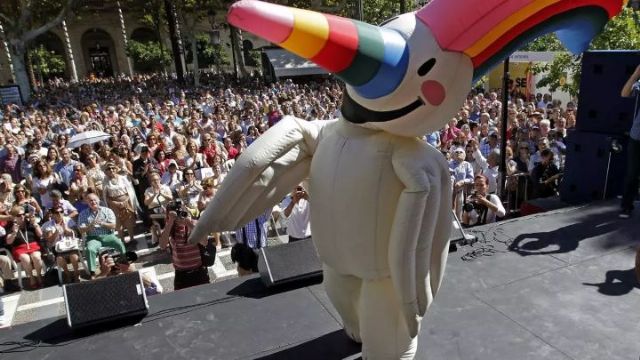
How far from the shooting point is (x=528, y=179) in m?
7.51

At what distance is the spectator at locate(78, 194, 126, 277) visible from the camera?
633 centimetres

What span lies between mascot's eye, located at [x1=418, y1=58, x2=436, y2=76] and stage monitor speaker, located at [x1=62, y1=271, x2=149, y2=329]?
3084 millimetres

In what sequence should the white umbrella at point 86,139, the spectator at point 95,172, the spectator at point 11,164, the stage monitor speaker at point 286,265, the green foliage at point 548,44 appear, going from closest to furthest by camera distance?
the stage monitor speaker at point 286,265 → the spectator at point 95,172 → the spectator at point 11,164 → the white umbrella at point 86,139 → the green foliage at point 548,44

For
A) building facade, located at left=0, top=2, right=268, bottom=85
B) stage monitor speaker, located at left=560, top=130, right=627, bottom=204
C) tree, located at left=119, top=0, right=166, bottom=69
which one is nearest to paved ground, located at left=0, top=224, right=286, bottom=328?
stage monitor speaker, located at left=560, top=130, right=627, bottom=204

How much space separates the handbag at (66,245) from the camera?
6.39 m

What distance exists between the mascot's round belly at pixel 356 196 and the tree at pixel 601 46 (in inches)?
281

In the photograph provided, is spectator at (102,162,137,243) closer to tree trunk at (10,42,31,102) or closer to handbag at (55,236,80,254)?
handbag at (55,236,80,254)

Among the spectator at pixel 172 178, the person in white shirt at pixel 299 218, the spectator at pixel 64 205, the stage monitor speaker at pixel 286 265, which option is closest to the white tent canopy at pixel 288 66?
the spectator at pixel 172 178

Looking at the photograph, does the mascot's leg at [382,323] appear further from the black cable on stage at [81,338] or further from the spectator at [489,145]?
the spectator at [489,145]

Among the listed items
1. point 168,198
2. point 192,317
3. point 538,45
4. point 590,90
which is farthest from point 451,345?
point 538,45

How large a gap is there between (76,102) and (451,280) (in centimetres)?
2258

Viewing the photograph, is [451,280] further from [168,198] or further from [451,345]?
[168,198]

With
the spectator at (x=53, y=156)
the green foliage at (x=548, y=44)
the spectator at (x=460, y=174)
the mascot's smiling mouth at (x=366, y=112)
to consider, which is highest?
the green foliage at (x=548, y=44)

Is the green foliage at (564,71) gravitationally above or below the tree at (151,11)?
below
